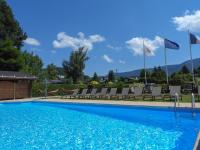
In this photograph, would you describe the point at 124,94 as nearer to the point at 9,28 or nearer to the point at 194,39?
the point at 194,39

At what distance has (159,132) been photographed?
916 centimetres

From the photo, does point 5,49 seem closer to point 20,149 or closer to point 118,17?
point 118,17

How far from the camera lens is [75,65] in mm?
52031

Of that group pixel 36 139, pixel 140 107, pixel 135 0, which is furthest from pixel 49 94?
pixel 36 139

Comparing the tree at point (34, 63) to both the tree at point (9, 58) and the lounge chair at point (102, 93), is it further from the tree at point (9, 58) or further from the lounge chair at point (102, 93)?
the lounge chair at point (102, 93)

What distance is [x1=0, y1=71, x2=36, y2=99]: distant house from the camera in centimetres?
2377

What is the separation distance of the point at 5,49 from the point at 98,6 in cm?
1479

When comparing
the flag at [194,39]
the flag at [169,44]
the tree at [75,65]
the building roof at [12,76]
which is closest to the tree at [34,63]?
the tree at [75,65]

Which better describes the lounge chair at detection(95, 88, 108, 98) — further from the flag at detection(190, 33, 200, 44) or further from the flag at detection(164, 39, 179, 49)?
the flag at detection(190, 33, 200, 44)

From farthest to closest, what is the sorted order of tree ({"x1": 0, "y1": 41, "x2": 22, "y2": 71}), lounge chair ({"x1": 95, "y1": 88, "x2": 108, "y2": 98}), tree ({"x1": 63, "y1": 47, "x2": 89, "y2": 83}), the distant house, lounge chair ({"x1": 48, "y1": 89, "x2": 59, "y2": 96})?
tree ({"x1": 63, "y1": 47, "x2": 89, "y2": 83}), tree ({"x1": 0, "y1": 41, "x2": 22, "y2": 71}), lounge chair ({"x1": 48, "y1": 89, "x2": 59, "y2": 96}), the distant house, lounge chair ({"x1": 95, "y1": 88, "x2": 108, "y2": 98})

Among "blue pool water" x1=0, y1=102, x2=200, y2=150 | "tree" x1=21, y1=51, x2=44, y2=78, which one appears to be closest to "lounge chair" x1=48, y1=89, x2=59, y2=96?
"tree" x1=21, y1=51, x2=44, y2=78

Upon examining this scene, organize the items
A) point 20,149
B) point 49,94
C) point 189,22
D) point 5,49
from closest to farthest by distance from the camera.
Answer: point 20,149
point 189,22
point 49,94
point 5,49

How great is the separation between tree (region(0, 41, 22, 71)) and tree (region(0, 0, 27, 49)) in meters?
2.80

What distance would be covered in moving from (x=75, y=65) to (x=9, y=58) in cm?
1727
